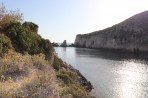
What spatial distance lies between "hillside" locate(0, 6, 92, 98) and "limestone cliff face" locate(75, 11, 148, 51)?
113 meters

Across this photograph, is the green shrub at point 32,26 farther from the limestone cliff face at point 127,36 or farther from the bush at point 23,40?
the limestone cliff face at point 127,36

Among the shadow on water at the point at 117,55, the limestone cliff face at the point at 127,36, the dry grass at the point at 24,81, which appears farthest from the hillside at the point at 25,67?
the limestone cliff face at the point at 127,36

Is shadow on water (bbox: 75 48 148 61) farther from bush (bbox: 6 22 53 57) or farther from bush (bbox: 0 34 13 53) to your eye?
bush (bbox: 0 34 13 53)

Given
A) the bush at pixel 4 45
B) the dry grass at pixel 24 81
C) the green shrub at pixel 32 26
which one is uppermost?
the green shrub at pixel 32 26

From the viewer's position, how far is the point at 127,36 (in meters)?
150

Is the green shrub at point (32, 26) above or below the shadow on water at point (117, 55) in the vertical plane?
above

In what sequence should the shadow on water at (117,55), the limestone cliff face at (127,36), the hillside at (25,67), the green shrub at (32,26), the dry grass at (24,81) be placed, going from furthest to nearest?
the limestone cliff face at (127,36) < the shadow on water at (117,55) < the green shrub at (32,26) < the hillside at (25,67) < the dry grass at (24,81)

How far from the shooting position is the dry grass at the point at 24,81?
428 inches

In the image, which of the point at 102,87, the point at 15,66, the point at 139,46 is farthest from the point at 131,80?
the point at 139,46

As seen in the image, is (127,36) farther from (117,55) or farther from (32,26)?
(32,26)

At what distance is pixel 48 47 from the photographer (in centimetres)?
2616

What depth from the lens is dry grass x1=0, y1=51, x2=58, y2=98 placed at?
10.9 m

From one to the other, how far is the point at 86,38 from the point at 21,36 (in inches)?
6902

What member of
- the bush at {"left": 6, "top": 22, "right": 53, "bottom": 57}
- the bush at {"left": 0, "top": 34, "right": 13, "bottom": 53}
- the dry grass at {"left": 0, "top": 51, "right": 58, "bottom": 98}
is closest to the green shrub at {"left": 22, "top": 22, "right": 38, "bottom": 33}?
the bush at {"left": 6, "top": 22, "right": 53, "bottom": 57}
